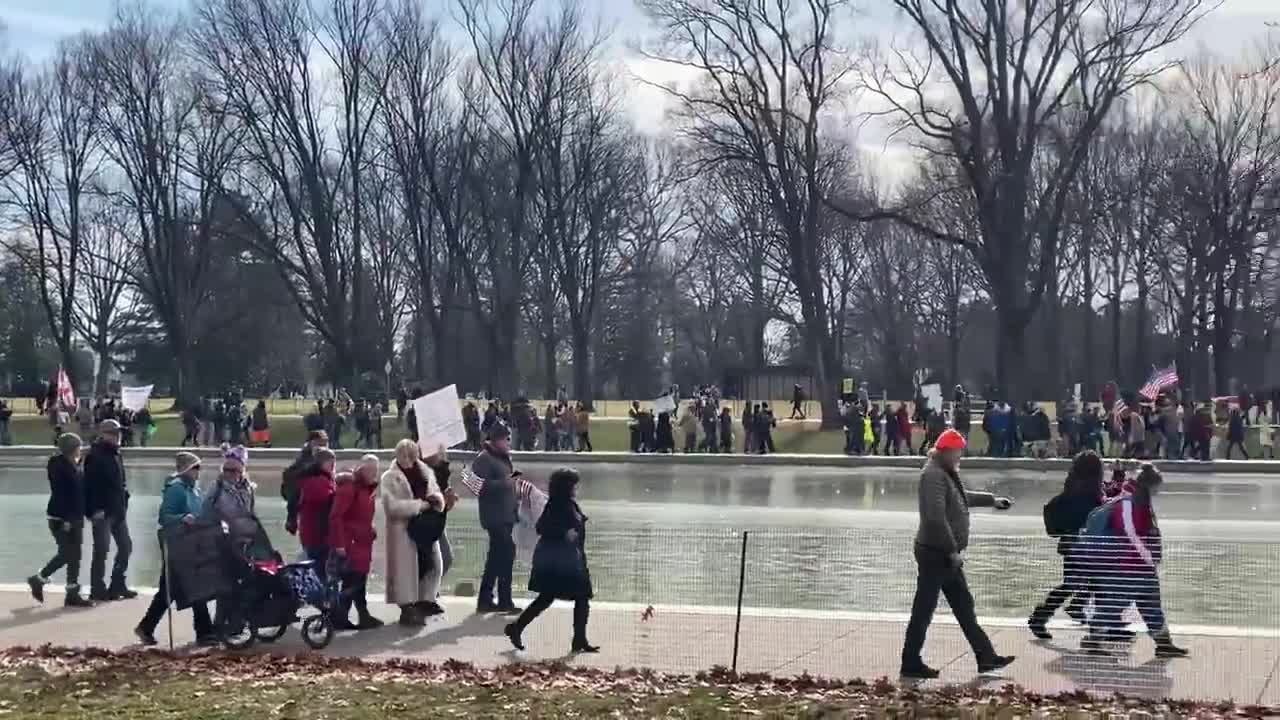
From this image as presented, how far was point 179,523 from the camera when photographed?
475 inches

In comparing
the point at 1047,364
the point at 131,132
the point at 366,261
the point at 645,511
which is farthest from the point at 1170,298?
the point at 645,511

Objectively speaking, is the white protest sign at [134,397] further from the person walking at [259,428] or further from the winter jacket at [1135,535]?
the winter jacket at [1135,535]

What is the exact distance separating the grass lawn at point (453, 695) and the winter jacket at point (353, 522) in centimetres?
161

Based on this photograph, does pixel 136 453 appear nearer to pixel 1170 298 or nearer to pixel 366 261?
pixel 366 261

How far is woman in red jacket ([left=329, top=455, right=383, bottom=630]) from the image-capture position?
39.7 ft

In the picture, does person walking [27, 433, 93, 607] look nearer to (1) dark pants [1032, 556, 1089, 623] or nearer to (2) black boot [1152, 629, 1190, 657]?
(1) dark pants [1032, 556, 1089, 623]

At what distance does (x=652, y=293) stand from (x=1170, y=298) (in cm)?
2709

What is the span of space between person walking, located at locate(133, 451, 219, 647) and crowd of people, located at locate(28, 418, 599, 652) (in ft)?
0.04

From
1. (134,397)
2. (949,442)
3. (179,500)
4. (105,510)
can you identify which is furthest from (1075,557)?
(134,397)

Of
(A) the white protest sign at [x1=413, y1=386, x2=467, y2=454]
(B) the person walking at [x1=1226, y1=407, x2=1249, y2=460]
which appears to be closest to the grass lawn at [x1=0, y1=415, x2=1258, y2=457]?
(B) the person walking at [x1=1226, y1=407, x2=1249, y2=460]

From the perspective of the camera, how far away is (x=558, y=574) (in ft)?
36.2

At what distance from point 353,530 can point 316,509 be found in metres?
0.74

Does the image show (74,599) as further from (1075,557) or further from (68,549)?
(1075,557)

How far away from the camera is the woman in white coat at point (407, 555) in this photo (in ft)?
40.4
